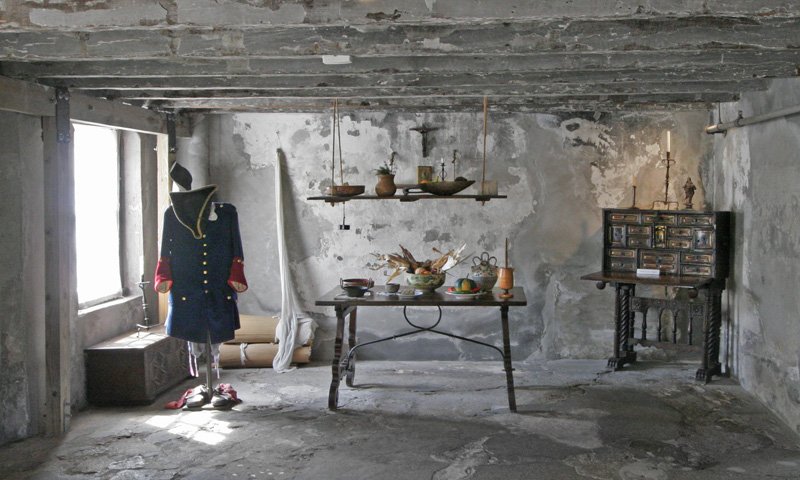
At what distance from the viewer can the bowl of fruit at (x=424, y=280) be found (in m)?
6.24

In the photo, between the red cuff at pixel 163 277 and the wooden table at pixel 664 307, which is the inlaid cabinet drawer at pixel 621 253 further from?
the red cuff at pixel 163 277

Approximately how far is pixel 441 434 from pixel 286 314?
8.69 ft

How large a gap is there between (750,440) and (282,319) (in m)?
4.34

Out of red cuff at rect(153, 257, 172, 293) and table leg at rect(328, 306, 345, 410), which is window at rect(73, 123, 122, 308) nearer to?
red cuff at rect(153, 257, 172, 293)

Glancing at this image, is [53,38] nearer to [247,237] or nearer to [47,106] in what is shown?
[47,106]

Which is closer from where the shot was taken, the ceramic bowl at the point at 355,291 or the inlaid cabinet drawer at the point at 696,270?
the ceramic bowl at the point at 355,291

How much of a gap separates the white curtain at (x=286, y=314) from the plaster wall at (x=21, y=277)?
7.97 feet

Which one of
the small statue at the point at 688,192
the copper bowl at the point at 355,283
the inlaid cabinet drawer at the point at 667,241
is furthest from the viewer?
the small statue at the point at 688,192

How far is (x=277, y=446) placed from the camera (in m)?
5.30

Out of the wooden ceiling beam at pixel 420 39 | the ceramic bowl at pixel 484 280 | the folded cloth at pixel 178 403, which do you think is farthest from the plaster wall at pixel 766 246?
the folded cloth at pixel 178 403

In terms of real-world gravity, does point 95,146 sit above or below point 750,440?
above

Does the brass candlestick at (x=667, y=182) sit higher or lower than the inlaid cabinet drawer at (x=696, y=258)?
higher

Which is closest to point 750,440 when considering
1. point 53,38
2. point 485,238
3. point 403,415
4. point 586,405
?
point 586,405

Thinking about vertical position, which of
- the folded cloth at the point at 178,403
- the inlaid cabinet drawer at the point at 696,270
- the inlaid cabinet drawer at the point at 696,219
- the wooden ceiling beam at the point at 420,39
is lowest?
the folded cloth at the point at 178,403
